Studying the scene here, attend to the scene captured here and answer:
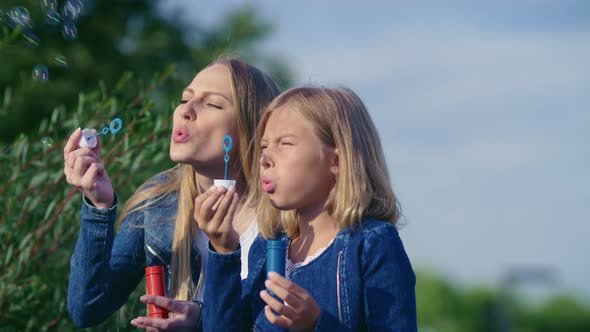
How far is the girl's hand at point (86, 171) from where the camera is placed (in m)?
3.00

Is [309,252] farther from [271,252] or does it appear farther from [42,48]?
[42,48]

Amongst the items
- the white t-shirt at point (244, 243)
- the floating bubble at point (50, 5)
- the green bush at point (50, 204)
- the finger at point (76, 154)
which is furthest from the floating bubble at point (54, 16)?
the white t-shirt at point (244, 243)

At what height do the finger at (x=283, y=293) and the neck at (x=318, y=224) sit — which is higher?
the neck at (x=318, y=224)

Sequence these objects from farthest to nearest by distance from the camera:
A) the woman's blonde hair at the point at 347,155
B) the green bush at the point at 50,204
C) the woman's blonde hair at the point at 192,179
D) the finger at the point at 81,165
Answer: the green bush at the point at 50,204 → the woman's blonde hair at the point at 192,179 → the finger at the point at 81,165 → the woman's blonde hair at the point at 347,155

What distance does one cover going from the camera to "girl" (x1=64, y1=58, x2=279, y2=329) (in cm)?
314

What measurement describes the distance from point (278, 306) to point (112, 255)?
119 centimetres

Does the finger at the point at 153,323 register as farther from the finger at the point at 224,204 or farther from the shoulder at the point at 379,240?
the shoulder at the point at 379,240

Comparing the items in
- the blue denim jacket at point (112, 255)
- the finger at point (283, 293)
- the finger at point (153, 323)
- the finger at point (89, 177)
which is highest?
the finger at point (89, 177)

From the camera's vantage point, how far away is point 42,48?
38.0ft

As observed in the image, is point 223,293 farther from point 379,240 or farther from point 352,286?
point 379,240

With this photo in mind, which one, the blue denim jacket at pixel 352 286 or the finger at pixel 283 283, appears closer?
the finger at pixel 283 283

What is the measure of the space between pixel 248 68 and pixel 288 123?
73cm

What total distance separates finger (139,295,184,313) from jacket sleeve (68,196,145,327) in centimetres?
45

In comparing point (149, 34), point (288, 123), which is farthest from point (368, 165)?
point (149, 34)
